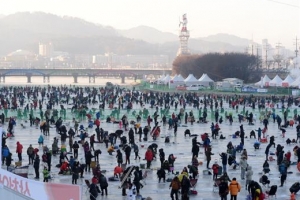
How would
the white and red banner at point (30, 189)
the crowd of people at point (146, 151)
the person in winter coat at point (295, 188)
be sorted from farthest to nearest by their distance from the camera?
the crowd of people at point (146, 151) → the person in winter coat at point (295, 188) → the white and red banner at point (30, 189)

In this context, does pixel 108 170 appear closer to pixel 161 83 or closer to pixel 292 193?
pixel 292 193

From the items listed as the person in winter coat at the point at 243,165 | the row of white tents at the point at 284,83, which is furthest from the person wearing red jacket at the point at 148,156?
the row of white tents at the point at 284,83

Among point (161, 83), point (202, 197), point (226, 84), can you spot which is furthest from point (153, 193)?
point (161, 83)

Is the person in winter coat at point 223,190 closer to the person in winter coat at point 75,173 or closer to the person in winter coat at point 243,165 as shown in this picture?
the person in winter coat at point 243,165

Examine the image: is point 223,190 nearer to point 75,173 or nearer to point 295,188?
point 295,188

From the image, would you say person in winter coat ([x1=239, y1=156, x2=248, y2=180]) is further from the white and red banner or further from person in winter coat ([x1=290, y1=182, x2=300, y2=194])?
the white and red banner

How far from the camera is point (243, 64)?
90.0 metres

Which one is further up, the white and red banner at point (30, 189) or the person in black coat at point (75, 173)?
the white and red banner at point (30, 189)

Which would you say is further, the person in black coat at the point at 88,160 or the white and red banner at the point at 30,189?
the person in black coat at the point at 88,160

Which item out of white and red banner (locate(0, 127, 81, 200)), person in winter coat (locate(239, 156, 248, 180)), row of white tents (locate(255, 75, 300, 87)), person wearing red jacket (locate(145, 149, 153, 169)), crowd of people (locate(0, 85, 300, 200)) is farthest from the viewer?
row of white tents (locate(255, 75, 300, 87))

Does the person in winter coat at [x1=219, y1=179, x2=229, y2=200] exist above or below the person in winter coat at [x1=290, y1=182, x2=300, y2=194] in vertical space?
above

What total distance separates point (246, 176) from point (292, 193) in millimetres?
1561

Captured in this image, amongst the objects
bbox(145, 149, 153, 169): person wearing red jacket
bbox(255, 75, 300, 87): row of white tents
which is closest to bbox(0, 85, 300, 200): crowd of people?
bbox(145, 149, 153, 169): person wearing red jacket

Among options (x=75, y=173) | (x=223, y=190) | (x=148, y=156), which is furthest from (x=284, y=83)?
(x=223, y=190)
